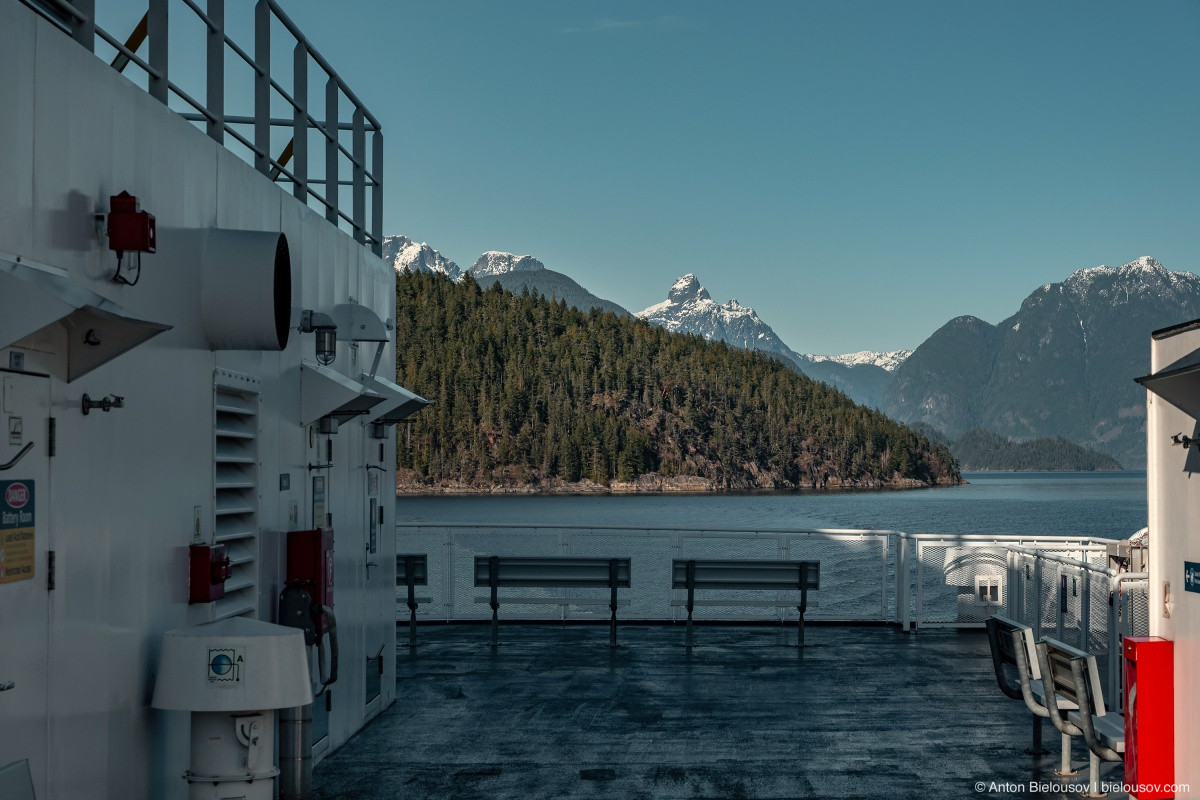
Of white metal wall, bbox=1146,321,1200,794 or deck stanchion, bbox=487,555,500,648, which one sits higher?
white metal wall, bbox=1146,321,1200,794

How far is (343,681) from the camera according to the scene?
8.64 metres

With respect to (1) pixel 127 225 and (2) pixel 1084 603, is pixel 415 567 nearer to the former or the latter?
(2) pixel 1084 603

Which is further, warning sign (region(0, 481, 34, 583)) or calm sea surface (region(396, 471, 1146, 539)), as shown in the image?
calm sea surface (region(396, 471, 1146, 539))

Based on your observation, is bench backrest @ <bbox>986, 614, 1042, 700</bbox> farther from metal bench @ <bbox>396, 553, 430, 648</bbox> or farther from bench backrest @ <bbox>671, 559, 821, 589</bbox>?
metal bench @ <bbox>396, 553, 430, 648</bbox>

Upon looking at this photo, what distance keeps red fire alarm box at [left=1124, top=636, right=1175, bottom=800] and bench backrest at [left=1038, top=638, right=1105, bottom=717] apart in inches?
39.1

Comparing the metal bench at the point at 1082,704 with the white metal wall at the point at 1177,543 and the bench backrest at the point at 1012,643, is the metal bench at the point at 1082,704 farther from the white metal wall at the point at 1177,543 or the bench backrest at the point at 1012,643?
the white metal wall at the point at 1177,543

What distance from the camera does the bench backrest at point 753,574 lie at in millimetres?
13320

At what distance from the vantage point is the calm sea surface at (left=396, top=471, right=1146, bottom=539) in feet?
287

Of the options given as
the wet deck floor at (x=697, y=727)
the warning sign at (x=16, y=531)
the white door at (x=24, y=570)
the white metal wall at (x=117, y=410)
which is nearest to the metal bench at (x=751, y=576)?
the wet deck floor at (x=697, y=727)

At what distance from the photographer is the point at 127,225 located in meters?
4.87

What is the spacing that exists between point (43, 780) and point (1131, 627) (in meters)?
7.06

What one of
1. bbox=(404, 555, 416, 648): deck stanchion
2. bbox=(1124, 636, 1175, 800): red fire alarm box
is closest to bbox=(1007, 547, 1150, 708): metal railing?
bbox=(1124, 636, 1175, 800): red fire alarm box

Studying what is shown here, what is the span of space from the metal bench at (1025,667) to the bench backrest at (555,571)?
18.7 feet

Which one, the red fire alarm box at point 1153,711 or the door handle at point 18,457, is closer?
the door handle at point 18,457
